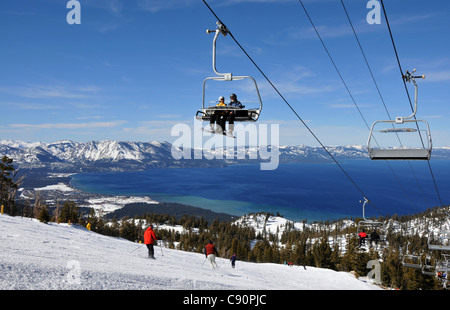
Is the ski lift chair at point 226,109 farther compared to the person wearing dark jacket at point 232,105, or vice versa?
the person wearing dark jacket at point 232,105

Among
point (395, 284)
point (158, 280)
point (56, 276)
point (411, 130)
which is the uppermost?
point (411, 130)

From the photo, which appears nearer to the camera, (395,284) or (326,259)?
(395,284)

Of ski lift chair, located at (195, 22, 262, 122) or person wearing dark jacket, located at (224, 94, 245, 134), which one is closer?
ski lift chair, located at (195, 22, 262, 122)

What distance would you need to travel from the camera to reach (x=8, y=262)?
8.44 m

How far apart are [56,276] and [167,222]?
138m
